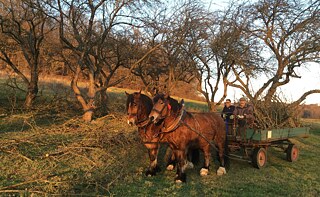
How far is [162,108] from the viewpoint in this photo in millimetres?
5551

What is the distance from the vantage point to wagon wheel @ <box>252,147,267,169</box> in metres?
7.38

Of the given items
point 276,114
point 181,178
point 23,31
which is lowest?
point 181,178

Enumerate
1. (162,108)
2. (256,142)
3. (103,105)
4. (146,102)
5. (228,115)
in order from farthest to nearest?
(103,105)
(228,115)
(256,142)
(146,102)
(162,108)

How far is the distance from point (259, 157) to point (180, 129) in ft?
9.30

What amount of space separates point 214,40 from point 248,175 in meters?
8.64

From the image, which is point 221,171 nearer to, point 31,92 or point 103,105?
point 103,105

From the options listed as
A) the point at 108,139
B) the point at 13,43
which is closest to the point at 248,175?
the point at 108,139

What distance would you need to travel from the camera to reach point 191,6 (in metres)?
11.7

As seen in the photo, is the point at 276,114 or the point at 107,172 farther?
Result: the point at 276,114

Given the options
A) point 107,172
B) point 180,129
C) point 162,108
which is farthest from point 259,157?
point 107,172

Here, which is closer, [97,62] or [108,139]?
[108,139]

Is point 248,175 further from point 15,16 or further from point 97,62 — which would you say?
point 15,16

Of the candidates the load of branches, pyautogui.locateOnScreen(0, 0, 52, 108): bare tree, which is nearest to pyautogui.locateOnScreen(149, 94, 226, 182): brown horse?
the load of branches

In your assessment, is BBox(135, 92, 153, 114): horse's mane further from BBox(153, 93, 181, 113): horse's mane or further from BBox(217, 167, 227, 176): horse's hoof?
BBox(217, 167, 227, 176): horse's hoof
